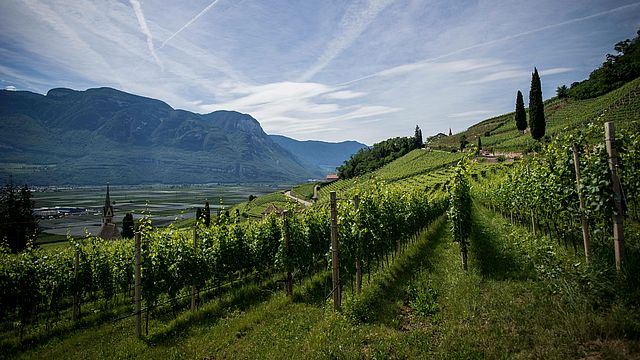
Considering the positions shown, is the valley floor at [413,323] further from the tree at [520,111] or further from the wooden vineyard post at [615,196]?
the tree at [520,111]

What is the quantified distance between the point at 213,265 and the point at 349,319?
24.2 feet

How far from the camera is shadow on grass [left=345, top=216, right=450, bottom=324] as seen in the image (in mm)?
8062

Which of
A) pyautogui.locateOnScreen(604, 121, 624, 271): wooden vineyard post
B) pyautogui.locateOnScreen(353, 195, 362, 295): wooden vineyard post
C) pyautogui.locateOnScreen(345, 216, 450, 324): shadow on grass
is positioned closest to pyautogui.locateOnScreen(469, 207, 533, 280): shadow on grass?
pyautogui.locateOnScreen(345, 216, 450, 324): shadow on grass

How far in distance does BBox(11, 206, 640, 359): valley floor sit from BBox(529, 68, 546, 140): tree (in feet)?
182

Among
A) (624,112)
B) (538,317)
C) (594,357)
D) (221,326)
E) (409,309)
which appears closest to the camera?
(594,357)

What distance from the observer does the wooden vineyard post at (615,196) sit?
6512 mm

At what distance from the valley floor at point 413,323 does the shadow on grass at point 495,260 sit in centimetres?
7

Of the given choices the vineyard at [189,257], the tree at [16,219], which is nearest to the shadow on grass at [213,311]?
the vineyard at [189,257]

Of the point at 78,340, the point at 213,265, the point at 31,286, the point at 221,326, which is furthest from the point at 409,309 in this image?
the point at 31,286

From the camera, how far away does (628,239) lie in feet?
26.5

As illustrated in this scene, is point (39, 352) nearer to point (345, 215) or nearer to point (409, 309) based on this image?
point (345, 215)

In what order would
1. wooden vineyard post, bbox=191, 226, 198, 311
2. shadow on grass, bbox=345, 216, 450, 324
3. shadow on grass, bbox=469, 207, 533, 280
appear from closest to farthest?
shadow on grass, bbox=345, 216, 450, 324
shadow on grass, bbox=469, 207, 533, 280
wooden vineyard post, bbox=191, 226, 198, 311

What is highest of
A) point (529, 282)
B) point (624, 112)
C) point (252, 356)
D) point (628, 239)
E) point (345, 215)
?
point (624, 112)

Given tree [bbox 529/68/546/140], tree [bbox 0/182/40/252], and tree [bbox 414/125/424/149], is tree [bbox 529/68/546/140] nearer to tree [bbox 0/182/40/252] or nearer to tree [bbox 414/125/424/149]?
tree [bbox 414/125/424/149]
